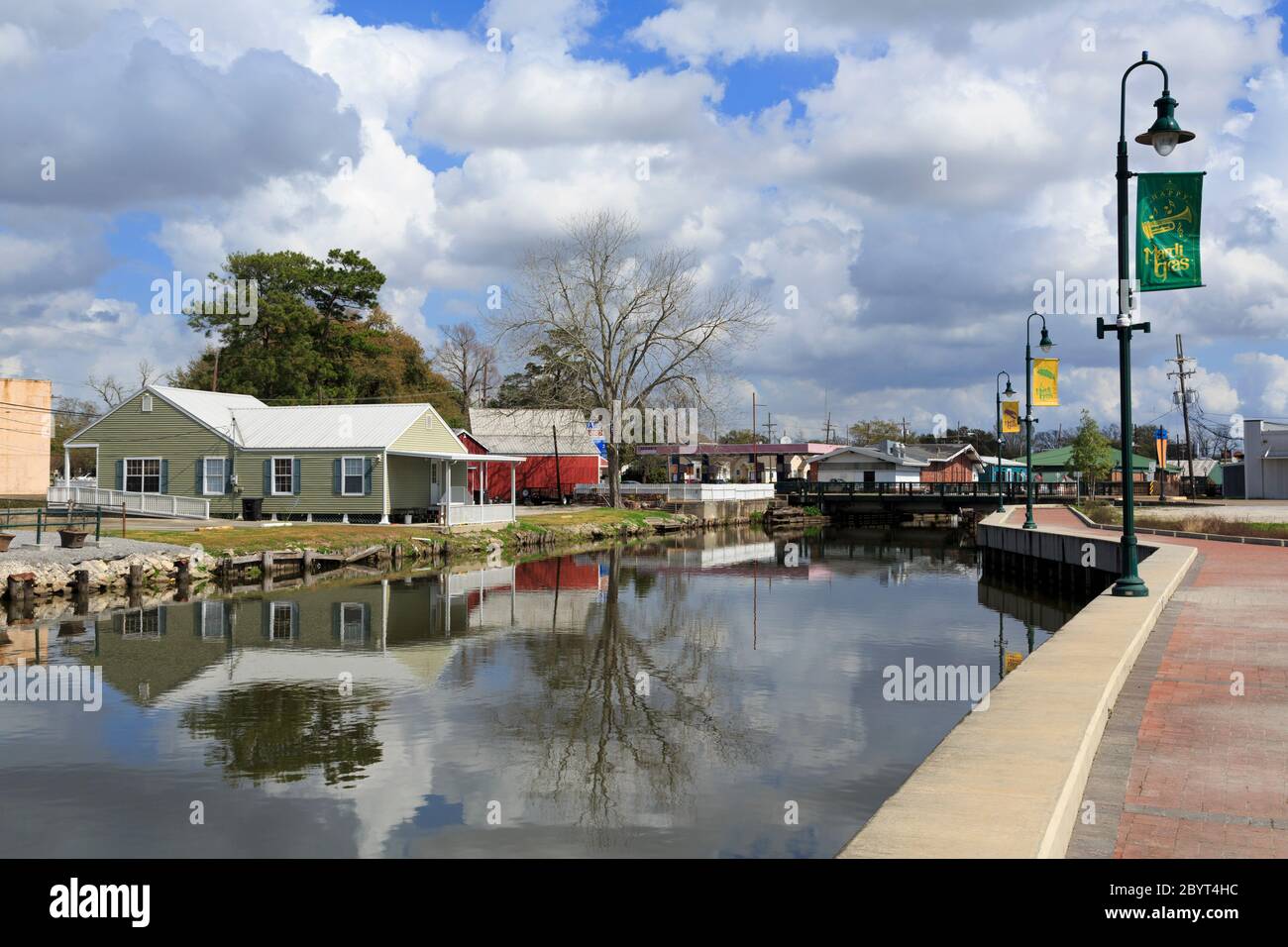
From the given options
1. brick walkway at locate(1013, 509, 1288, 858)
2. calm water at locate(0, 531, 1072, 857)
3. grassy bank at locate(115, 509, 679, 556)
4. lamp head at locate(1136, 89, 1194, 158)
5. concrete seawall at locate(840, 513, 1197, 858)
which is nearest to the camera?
concrete seawall at locate(840, 513, 1197, 858)

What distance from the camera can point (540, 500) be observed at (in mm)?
64875

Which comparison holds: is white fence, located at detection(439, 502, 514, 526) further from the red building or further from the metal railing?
the red building

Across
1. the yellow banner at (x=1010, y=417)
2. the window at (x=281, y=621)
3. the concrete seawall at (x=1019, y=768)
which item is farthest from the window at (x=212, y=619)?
the yellow banner at (x=1010, y=417)

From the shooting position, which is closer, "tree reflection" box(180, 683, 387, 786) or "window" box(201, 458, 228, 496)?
"tree reflection" box(180, 683, 387, 786)

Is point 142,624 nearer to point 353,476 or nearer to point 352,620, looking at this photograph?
point 352,620

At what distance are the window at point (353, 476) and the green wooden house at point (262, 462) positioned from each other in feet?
0.12

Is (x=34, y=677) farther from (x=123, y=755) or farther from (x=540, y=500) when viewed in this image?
(x=540, y=500)

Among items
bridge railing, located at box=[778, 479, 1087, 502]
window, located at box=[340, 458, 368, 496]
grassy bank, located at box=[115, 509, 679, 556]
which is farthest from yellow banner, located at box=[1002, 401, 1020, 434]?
bridge railing, located at box=[778, 479, 1087, 502]

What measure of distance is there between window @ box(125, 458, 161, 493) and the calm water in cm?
1955

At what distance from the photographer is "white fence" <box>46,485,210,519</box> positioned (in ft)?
132

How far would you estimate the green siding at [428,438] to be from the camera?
4272 centimetres

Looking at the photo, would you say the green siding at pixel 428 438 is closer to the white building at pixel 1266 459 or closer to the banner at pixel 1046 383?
the banner at pixel 1046 383
